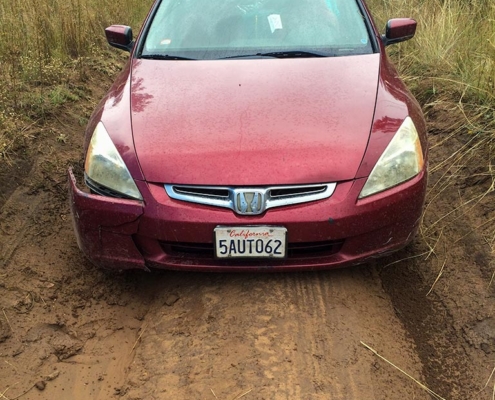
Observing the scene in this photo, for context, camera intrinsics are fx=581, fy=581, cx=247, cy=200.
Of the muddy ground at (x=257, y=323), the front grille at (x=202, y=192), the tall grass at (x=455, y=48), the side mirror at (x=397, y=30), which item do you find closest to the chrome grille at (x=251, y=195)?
the front grille at (x=202, y=192)

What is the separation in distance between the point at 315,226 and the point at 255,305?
0.51 m

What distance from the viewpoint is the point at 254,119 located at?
282cm

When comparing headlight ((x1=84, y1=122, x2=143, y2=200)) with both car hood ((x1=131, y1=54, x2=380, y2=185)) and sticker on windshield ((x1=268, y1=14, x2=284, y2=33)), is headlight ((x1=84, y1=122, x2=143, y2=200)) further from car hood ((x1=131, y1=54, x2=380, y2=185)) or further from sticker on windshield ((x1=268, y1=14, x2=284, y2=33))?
sticker on windshield ((x1=268, y1=14, x2=284, y2=33))

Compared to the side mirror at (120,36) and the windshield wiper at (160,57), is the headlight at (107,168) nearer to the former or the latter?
the windshield wiper at (160,57)

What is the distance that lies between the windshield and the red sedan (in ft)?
0.97

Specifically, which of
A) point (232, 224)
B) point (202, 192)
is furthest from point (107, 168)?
point (232, 224)

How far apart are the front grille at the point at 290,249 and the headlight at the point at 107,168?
0.95 ft

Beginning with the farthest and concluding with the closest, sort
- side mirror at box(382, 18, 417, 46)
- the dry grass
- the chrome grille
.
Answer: side mirror at box(382, 18, 417, 46), the dry grass, the chrome grille

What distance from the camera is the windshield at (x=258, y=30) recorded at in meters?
3.49

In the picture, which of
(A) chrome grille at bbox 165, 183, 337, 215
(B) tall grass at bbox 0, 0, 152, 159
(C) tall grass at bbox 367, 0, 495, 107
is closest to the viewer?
(A) chrome grille at bbox 165, 183, 337, 215

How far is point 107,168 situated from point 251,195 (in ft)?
2.33

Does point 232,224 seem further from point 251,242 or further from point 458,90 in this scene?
point 458,90

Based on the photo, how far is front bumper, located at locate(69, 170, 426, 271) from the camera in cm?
254

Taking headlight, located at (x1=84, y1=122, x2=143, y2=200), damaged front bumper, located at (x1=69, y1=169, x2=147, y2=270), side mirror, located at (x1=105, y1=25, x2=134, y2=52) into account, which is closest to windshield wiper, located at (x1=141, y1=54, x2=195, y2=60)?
side mirror, located at (x1=105, y1=25, x2=134, y2=52)
